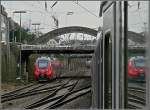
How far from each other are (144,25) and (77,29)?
23.8ft

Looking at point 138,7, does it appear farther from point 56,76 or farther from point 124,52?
point 56,76

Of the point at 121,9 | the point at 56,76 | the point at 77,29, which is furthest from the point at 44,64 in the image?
the point at 121,9

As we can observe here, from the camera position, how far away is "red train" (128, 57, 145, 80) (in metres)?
2.44

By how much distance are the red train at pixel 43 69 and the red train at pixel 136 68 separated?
3139 centimetres

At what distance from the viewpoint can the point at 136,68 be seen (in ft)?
8.59

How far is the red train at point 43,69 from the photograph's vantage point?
34.3m

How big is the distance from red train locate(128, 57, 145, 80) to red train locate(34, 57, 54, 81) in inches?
1236

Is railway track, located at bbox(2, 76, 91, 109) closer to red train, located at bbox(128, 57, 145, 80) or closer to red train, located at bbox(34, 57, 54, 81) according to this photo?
red train, located at bbox(34, 57, 54, 81)

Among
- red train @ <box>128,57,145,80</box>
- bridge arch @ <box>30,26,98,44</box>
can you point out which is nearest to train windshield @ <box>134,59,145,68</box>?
red train @ <box>128,57,145,80</box>

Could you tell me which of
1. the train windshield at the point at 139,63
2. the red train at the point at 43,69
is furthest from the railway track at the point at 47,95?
the train windshield at the point at 139,63

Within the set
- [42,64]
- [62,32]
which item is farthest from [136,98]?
[42,64]

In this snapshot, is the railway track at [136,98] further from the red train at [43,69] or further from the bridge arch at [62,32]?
the red train at [43,69]

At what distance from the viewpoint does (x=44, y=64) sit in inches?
1372

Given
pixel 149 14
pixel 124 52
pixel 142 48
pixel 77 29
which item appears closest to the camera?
Result: pixel 149 14
